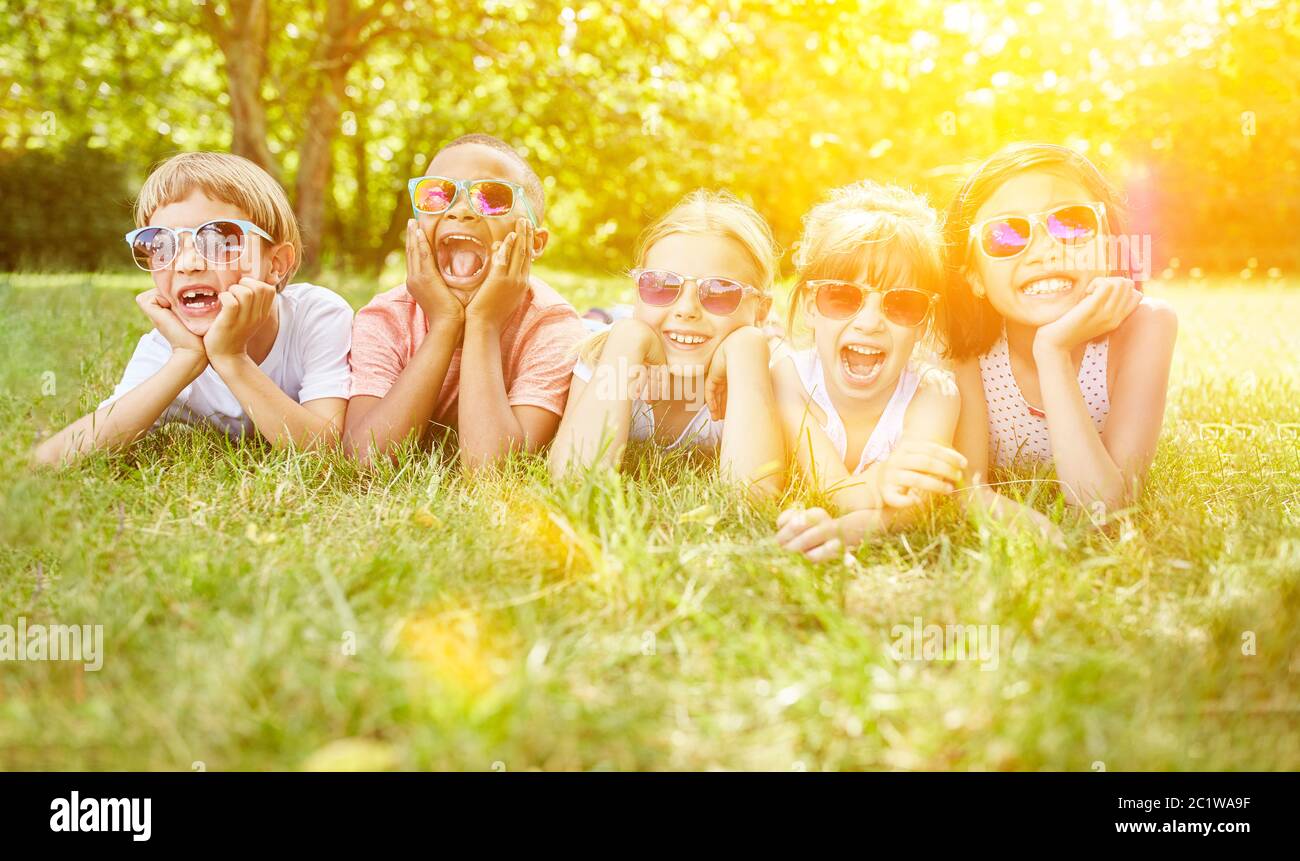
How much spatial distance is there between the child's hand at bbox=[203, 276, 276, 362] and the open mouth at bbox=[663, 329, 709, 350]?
49.2 inches

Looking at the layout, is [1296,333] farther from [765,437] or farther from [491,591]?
[491,591]

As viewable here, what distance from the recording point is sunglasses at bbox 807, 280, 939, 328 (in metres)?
2.83

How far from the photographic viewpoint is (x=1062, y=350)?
2.72 m

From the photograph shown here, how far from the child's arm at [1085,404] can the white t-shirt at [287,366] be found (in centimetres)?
223

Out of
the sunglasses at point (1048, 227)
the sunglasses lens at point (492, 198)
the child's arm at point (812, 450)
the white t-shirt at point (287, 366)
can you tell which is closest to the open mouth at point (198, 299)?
the white t-shirt at point (287, 366)

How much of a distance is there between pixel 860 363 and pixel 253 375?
1859 mm

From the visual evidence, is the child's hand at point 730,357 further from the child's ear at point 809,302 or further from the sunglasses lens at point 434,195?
the sunglasses lens at point 434,195

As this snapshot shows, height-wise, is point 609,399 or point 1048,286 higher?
point 1048,286

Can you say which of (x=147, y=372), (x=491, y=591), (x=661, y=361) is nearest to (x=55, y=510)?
(x=147, y=372)

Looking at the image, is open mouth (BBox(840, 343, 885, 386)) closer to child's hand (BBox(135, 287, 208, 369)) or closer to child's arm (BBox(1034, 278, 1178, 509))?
child's arm (BBox(1034, 278, 1178, 509))

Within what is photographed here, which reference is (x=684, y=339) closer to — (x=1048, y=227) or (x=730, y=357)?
(x=730, y=357)

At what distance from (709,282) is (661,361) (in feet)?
0.98

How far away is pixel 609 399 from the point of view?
9.79 feet

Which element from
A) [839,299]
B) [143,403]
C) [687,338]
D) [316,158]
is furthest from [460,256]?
A: [316,158]
